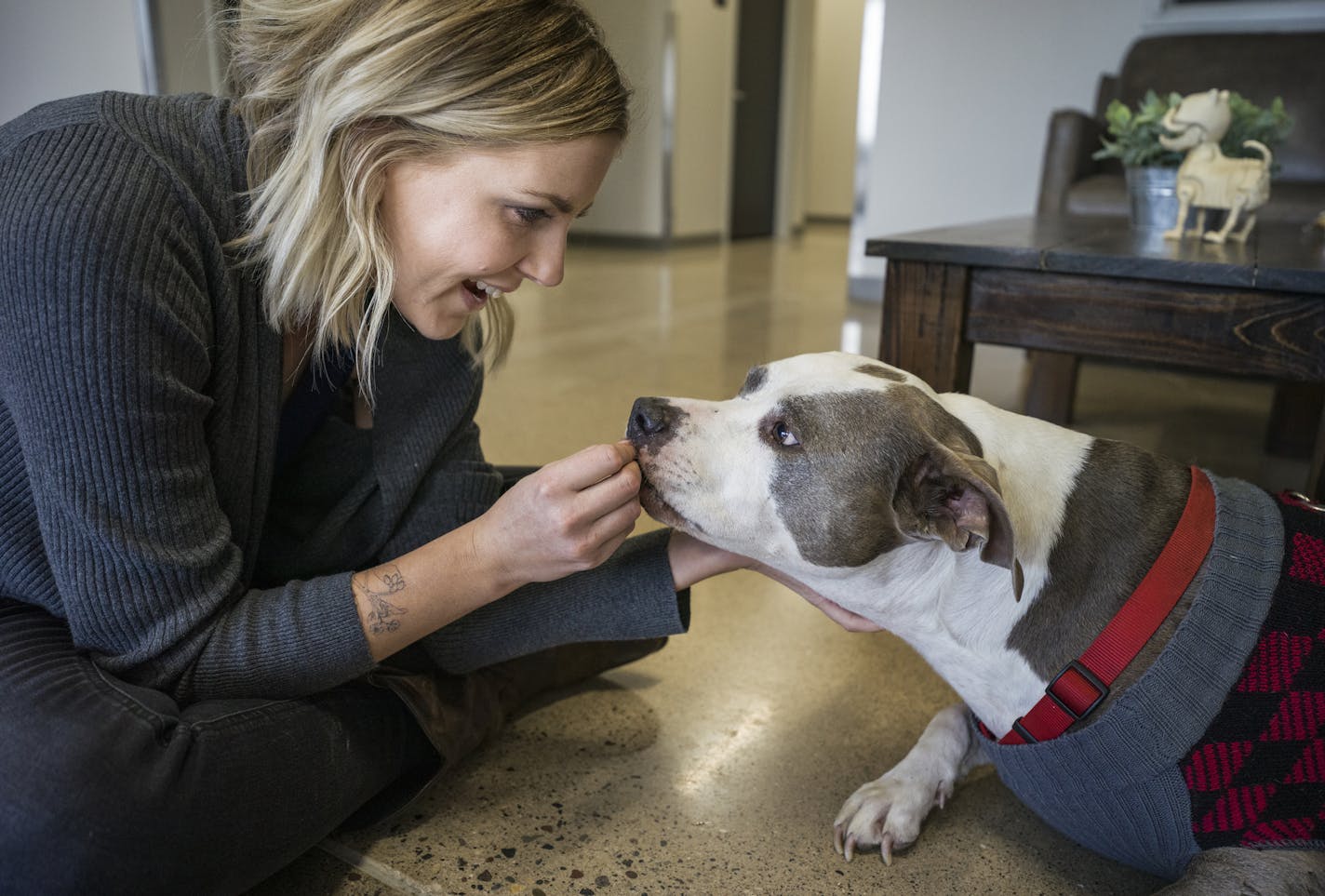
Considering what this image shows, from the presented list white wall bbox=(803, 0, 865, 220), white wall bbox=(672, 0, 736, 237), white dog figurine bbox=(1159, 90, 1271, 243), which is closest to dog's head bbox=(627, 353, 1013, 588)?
white dog figurine bbox=(1159, 90, 1271, 243)

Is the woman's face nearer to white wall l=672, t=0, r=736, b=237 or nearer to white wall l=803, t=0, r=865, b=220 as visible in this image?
white wall l=672, t=0, r=736, b=237

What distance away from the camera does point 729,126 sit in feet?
32.0

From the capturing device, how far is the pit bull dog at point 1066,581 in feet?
3.82

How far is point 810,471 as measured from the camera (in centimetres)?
127

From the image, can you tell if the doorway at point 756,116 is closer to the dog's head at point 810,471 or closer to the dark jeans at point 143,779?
the dog's head at point 810,471

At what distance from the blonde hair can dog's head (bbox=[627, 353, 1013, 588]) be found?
402 millimetres

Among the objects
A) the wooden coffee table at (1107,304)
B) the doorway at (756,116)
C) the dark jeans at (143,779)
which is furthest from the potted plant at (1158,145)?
the doorway at (756,116)

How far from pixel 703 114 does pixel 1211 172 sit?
7397 mm

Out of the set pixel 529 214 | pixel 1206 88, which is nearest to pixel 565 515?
pixel 529 214

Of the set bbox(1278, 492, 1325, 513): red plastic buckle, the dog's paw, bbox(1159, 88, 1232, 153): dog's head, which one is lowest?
the dog's paw

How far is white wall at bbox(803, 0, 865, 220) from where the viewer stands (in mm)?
12562

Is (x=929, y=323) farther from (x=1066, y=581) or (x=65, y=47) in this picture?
(x=65, y=47)

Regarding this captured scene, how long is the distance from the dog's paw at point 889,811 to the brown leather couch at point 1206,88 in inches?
132

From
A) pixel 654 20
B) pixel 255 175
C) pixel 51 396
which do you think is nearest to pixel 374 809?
pixel 51 396
